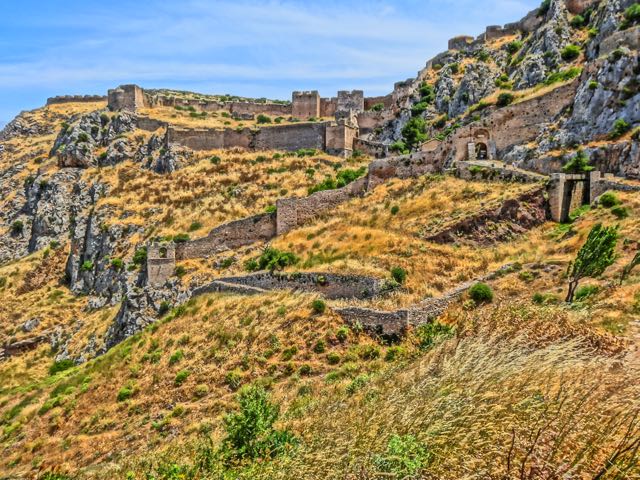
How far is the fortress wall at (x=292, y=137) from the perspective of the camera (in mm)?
45031

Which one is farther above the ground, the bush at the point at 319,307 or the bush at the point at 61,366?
the bush at the point at 319,307

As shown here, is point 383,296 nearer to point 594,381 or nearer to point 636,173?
point 594,381

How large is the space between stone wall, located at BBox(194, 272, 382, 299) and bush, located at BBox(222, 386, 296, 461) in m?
9.04

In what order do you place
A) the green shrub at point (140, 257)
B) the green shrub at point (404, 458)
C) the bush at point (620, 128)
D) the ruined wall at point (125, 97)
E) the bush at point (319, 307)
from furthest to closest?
the ruined wall at point (125, 97) → the green shrub at point (140, 257) → the bush at point (620, 128) → the bush at point (319, 307) → the green shrub at point (404, 458)

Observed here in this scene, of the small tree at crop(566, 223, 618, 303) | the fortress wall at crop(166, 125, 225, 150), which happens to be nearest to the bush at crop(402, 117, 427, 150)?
the fortress wall at crop(166, 125, 225, 150)

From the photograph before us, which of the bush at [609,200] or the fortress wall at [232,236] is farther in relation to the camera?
the fortress wall at [232,236]

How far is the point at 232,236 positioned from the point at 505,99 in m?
24.6

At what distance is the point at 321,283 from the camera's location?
65.6 ft

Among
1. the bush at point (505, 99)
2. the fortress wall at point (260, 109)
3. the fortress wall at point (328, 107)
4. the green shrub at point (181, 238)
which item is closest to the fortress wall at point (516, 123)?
the bush at point (505, 99)

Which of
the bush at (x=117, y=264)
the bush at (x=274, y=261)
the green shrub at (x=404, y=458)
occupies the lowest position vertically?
the bush at (x=117, y=264)

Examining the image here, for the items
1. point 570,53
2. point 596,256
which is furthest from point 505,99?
point 596,256

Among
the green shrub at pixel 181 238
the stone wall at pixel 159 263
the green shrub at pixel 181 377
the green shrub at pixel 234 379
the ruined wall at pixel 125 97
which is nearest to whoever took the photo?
the green shrub at pixel 234 379

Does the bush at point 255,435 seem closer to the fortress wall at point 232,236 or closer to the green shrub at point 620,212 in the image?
the green shrub at point 620,212

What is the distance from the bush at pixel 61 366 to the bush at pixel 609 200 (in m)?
30.0
